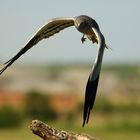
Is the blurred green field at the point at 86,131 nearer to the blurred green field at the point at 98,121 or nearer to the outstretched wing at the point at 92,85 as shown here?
the blurred green field at the point at 98,121

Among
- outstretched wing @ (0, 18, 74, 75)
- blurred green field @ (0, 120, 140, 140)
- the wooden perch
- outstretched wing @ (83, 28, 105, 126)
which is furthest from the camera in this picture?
blurred green field @ (0, 120, 140, 140)

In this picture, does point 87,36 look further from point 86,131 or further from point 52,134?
point 86,131

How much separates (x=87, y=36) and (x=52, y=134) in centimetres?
161

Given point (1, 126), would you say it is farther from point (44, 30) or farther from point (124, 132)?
point (44, 30)

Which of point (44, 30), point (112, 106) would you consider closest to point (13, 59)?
point (44, 30)

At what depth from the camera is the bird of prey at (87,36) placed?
9289 millimetres

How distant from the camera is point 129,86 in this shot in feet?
259

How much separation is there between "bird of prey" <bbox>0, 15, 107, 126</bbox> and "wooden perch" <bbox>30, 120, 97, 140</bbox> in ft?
1.48

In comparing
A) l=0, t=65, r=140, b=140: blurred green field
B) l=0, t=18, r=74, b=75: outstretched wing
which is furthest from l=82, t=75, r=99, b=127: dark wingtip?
l=0, t=65, r=140, b=140: blurred green field

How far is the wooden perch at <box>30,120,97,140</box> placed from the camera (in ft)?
31.7

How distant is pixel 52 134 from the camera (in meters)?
9.73

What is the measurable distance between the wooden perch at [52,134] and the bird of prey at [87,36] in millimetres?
451

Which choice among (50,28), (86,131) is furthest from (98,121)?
(50,28)

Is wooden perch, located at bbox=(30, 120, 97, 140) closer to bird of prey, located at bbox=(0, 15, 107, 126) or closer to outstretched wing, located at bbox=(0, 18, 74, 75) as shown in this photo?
bird of prey, located at bbox=(0, 15, 107, 126)
